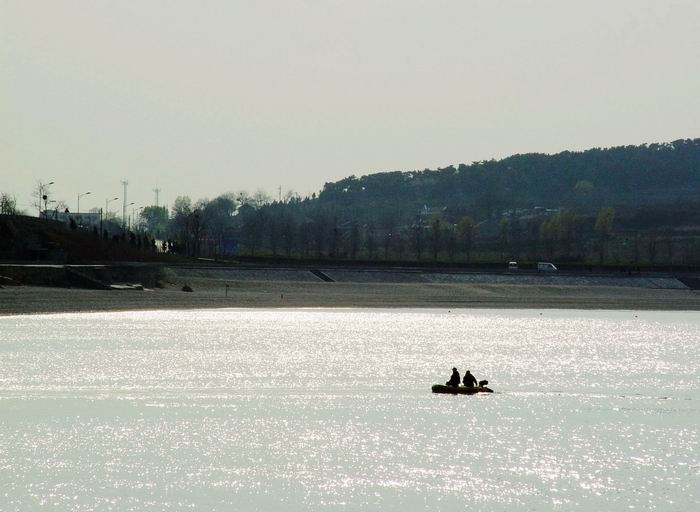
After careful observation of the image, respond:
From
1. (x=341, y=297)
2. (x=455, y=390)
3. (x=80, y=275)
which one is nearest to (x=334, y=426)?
(x=455, y=390)

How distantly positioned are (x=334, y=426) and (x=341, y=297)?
278 feet

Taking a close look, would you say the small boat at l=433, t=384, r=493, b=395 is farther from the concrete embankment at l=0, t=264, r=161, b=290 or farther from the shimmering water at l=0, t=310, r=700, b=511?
the concrete embankment at l=0, t=264, r=161, b=290

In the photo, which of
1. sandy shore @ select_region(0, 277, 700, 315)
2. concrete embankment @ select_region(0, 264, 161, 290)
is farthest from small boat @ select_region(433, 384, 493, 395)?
concrete embankment @ select_region(0, 264, 161, 290)

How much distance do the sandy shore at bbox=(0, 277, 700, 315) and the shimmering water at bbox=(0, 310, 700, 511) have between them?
19358 millimetres

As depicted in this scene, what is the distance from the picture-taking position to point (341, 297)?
414 ft

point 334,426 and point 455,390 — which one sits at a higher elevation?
point 455,390

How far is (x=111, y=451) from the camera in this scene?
36.4 meters

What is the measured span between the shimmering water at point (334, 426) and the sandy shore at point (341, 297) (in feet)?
63.5

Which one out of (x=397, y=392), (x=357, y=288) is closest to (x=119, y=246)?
(x=357, y=288)

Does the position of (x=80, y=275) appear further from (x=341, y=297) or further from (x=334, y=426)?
(x=334, y=426)

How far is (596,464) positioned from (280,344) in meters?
39.8

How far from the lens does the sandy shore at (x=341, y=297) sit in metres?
96.4

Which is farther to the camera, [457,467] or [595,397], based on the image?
[595,397]

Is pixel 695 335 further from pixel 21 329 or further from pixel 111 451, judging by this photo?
pixel 111 451
